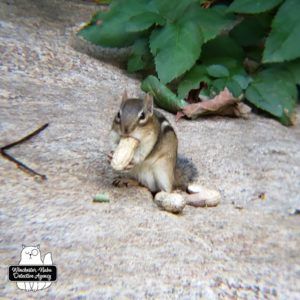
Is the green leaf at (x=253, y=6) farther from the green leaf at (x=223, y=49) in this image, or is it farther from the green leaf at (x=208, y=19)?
the green leaf at (x=223, y=49)

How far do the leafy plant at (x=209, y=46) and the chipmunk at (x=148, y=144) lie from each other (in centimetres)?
124

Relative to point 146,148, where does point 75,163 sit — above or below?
below

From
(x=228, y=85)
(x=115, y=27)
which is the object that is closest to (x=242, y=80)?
(x=228, y=85)

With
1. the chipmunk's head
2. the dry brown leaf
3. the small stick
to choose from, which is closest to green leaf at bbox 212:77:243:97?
the dry brown leaf

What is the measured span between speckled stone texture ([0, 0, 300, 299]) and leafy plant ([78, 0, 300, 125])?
0.21 metres

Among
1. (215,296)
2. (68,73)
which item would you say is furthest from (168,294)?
(68,73)

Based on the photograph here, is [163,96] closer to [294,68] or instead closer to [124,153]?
[294,68]

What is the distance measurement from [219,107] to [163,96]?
0.42 m

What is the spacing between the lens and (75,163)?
2.90 m

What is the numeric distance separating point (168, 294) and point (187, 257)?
1.04 ft

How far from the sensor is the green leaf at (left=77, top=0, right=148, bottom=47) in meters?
4.63

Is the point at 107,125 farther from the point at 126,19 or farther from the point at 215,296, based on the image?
the point at 215,296

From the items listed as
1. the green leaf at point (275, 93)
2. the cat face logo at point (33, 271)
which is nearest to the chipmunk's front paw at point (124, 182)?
the cat face logo at point (33, 271)

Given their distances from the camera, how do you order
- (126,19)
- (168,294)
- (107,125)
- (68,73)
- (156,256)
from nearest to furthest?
(168,294)
(156,256)
(107,125)
(68,73)
(126,19)
